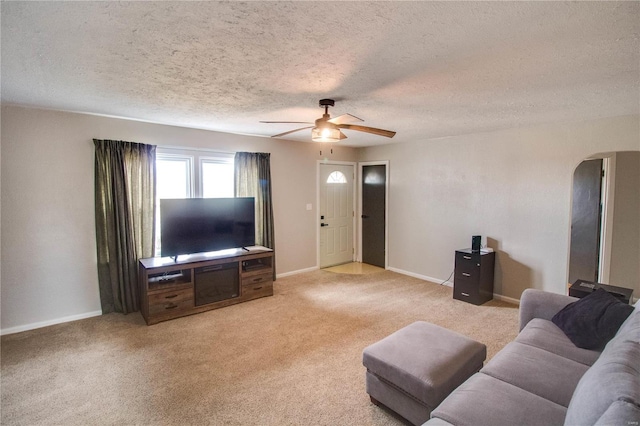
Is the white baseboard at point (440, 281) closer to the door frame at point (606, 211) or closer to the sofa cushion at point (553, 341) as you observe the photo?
the door frame at point (606, 211)

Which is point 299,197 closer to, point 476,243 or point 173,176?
point 173,176

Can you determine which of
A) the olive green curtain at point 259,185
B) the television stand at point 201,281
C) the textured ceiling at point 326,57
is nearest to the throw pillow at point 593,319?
the textured ceiling at point 326,57

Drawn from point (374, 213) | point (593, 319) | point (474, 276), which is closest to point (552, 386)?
point (593, 319)

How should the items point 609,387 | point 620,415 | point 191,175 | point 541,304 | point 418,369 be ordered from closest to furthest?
point 620,415
point 609,387
point 418,369
point 541,304
point 191,175

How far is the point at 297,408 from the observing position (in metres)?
2.24

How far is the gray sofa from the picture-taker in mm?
1104

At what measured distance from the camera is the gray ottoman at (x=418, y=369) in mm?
1906

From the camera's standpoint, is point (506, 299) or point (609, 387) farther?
point (506, 299)

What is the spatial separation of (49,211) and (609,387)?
4.78 metres

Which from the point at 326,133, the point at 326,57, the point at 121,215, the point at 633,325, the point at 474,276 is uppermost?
the point at 326,57

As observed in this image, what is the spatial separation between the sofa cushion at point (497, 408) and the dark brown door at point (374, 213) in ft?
14.8

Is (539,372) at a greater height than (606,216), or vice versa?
Result: (606,216)

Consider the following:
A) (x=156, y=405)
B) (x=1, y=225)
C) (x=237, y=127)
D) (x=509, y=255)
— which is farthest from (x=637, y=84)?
(x=1, y=225)

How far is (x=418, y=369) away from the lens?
197 cm
